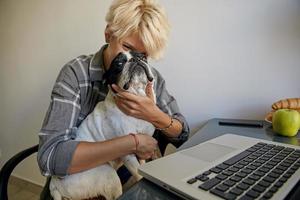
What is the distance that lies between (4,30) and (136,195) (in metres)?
2.11

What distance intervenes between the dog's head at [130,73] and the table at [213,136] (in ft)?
0.83

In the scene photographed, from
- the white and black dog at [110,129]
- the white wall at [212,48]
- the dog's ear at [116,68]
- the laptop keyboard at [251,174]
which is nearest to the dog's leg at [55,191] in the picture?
the white and black dog at [110,129]

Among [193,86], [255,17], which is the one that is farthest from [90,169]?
[255,17]

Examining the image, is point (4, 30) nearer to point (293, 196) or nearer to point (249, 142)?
point (249, 142)

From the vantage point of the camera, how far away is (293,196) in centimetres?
42

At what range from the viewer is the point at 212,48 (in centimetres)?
116

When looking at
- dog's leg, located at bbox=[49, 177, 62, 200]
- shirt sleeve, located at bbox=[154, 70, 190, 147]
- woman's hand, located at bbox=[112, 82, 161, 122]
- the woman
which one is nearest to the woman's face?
the woman

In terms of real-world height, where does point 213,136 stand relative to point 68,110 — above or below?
below

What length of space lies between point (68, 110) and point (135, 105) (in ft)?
0.78

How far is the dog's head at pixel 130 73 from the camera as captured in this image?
2.54 ft

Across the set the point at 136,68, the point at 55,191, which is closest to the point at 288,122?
the point at 136,68

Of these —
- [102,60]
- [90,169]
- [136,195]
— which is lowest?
[90,169]

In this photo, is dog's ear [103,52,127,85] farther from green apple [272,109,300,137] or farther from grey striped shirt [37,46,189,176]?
green apple [272,109,300,137]

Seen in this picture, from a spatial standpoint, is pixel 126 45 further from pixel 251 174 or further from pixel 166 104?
pixel 251 174
